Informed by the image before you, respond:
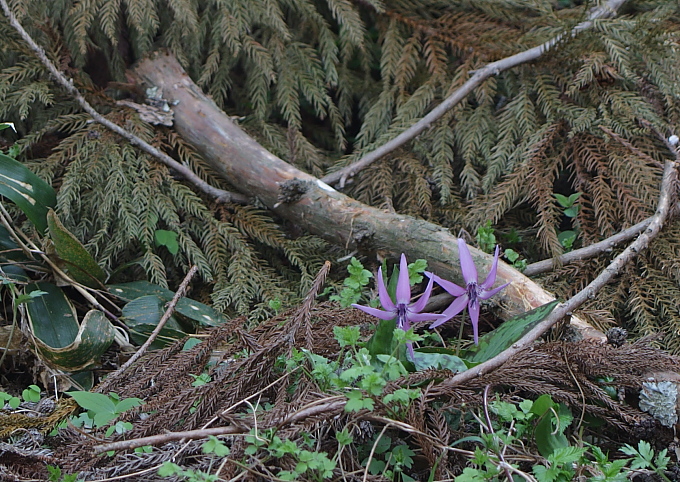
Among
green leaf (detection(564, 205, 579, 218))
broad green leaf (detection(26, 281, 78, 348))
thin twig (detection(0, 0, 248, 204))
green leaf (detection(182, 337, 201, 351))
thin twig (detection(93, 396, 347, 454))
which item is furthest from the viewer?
thin twig (detection(0, 0, 248, 204))

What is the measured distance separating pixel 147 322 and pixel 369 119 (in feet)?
4.65

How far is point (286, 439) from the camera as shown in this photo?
1165mm

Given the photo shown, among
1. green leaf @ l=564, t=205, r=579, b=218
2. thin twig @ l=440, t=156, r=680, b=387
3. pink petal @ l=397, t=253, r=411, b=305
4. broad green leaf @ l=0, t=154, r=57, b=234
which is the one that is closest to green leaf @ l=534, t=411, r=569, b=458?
thin twig @ l=440, t=156, r=680, b=387

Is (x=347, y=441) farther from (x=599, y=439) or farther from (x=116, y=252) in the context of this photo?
(x=116, y=252)

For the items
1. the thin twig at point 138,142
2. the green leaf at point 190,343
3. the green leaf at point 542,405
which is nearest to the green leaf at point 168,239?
the thin twig at point 138,142

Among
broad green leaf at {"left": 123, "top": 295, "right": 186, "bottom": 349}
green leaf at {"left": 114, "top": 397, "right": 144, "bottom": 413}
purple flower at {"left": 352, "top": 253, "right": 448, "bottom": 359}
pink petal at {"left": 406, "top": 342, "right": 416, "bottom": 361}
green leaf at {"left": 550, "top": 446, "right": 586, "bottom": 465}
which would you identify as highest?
purple flower at {"left": 352, "top": 253, "right": 448, "bottom": 359}

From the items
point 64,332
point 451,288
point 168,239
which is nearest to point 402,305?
point 451,288

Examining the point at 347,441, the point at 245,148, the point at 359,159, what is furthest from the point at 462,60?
the point at 347,441

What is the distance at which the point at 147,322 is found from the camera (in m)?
2.11

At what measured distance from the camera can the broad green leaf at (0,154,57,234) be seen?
218cm

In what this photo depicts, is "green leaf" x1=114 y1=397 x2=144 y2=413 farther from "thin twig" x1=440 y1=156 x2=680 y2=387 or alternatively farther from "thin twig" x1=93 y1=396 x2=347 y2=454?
"thin twig" x1=440 y1=156 x2=680 y2=387

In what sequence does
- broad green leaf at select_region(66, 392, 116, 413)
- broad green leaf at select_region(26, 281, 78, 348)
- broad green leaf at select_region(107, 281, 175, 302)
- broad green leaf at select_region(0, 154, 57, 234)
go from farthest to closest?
broad green leaf at select_region(107, 281, 175, 302) < broad green leaf at select_region(0, 154, 57, 234) < broad green leaf at select_region(26, 281, 78, 348) < broad green leaf at select_region(66, 392, 116, 413)

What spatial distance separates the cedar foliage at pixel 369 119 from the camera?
8.00 ft

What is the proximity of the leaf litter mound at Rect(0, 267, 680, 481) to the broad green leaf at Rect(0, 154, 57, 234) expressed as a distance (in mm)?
824
